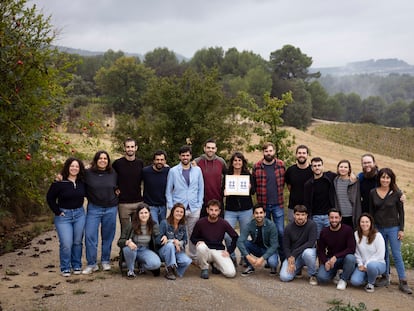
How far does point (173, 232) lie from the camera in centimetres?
805

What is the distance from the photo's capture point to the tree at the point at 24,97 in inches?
350

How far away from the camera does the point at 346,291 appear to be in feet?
24.5

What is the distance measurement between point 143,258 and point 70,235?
1171 mm

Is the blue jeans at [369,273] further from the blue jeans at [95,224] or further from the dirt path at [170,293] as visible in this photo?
the blue jeans at [95,224]

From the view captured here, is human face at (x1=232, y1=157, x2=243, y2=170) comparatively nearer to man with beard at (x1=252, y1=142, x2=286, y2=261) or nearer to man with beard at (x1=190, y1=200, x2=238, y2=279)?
man with beard at (x1=252, y1=142, x2=286, y2=261)

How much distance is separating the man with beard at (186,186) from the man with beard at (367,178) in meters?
2.52

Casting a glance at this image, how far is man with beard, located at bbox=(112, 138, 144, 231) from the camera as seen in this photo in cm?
814

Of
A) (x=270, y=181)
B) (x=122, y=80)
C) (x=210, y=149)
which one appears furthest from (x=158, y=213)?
(x=122, y=80)

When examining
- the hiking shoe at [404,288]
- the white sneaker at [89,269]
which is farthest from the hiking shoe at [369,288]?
the white sneaker at [89,269]

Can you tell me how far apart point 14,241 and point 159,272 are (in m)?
4.60

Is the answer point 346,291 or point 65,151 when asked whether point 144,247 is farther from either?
point 65,151

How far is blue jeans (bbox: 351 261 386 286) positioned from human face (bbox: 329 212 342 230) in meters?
0.71

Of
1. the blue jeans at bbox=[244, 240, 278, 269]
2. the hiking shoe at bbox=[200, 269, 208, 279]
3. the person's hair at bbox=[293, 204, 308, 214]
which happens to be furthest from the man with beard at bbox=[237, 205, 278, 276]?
the hiking shoe at bbox=[200, 269, 208, 279]

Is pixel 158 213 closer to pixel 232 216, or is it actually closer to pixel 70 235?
pixel 232 216
